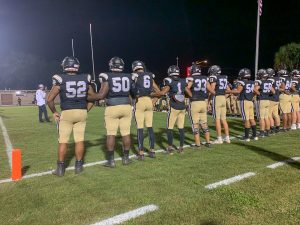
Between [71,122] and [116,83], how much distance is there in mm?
1299

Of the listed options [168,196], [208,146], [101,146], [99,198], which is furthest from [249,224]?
[101,146]

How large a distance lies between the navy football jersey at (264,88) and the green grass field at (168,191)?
107 inches

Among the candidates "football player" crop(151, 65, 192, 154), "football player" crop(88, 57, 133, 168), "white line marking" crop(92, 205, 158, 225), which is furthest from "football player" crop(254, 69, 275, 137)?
"white line marking" crop(92, 205, 158, 225)

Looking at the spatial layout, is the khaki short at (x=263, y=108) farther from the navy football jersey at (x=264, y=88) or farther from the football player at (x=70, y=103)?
the football player at (x=70, y=103)

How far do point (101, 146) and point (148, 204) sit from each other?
18.2ft

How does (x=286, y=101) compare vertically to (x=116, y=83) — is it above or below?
below

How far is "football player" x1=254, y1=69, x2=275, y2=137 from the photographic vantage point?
1128 centimetres

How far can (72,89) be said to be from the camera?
6.83 meters

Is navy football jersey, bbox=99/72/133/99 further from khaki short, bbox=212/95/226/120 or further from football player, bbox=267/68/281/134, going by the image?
football player, bbox=267/68/281/134

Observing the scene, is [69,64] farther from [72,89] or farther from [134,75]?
[134,75]

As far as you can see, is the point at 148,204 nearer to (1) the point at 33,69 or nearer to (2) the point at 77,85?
(2) the point at 77,85

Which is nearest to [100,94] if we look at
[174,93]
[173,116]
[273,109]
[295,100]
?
[174,93]

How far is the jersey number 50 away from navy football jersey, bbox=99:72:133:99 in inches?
24.6

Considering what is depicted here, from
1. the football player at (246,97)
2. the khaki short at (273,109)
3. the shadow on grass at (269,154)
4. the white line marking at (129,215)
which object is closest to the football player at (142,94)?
the shadow on grass at (269,154)
